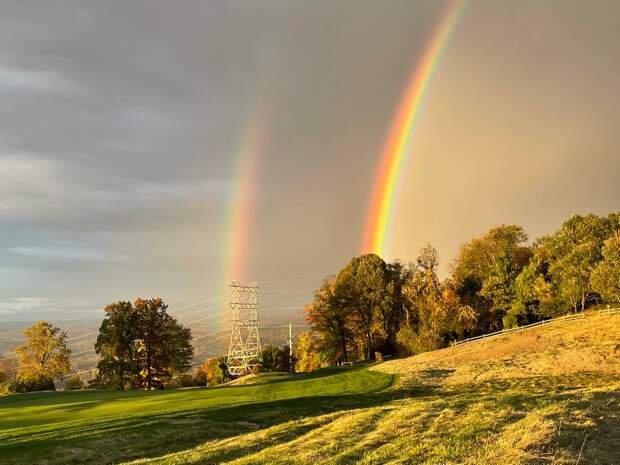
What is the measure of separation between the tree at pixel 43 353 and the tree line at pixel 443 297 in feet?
151

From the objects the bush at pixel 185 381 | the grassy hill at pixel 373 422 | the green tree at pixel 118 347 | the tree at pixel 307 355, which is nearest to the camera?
the grassy hill at pixel 373 422

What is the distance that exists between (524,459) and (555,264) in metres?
74.2

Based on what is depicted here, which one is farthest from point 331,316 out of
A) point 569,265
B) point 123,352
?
point 569,265

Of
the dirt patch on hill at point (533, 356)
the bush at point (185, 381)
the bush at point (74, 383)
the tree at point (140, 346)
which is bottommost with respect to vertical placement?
the bush at point (185, 381)

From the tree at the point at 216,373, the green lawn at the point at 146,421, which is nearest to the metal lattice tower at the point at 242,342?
the tree at the point at 216,373

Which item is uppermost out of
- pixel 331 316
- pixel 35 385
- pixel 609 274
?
pixel 609 274

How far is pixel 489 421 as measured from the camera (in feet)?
49.4

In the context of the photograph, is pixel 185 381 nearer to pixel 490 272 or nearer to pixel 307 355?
pixel 307 355

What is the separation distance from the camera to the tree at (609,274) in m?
63.6

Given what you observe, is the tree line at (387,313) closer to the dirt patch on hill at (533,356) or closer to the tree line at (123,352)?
the tree line at (123,352)

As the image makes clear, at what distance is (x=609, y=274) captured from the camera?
6425 cm

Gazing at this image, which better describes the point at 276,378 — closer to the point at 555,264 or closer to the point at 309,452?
the point at 309,452

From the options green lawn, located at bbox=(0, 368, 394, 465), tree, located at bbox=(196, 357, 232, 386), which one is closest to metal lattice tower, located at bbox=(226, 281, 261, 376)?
tree, located at bbox=(196, 357, 232, 386)

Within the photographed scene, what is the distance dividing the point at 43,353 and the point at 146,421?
223ft
